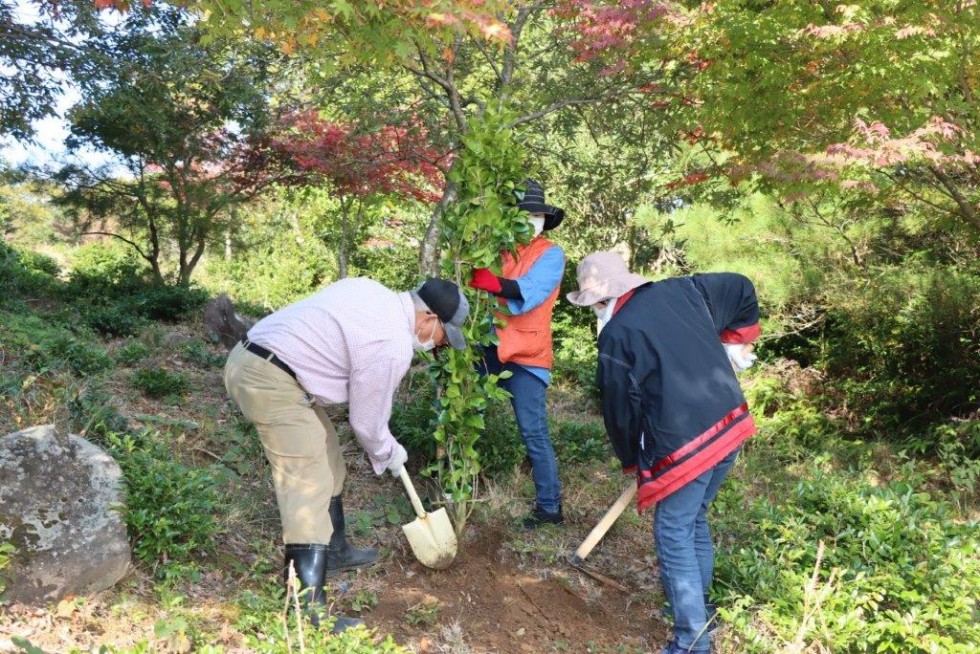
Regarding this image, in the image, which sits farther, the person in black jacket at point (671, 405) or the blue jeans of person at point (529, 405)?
the blue jeans of person at point (529, 405)

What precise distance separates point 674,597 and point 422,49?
11.8ft

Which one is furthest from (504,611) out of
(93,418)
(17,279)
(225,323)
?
(17,279)

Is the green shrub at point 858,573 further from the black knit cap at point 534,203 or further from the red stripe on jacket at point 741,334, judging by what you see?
the black knit cap at point 534,203

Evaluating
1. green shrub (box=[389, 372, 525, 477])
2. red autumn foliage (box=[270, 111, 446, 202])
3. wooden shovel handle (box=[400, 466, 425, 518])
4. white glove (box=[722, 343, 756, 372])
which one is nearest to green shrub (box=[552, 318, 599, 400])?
red autumn foliage (box=[270, 111, 446, 202])

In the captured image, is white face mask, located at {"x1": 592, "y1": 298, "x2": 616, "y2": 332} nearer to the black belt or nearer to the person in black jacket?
the person in black jacket

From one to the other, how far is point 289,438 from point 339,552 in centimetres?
88

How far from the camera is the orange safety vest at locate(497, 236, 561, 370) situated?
416 centimetres

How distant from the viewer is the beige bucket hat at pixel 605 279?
3.31 metres

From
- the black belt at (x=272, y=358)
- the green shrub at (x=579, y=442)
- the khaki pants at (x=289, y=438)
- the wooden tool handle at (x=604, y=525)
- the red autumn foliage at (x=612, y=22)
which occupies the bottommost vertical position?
the green shrub at (x=579, y=442)

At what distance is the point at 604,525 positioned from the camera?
3885 millimetres

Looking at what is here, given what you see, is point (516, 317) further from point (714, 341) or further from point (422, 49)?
point (422, 49)

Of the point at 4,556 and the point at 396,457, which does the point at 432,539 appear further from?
the point at 4,556

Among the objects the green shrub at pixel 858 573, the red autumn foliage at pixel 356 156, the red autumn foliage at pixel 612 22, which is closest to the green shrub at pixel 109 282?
the red autumn foliage at pixel 356 156

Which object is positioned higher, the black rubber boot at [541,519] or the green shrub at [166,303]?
the green shrub at [166,303]
